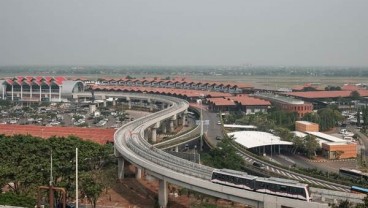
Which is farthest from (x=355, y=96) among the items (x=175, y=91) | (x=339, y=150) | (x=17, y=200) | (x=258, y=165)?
(x=17, y=200)

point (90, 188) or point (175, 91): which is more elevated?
point (175, 91)

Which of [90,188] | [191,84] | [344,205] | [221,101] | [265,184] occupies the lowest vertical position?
[90,188]

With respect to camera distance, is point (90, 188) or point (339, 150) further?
point (339, 150)

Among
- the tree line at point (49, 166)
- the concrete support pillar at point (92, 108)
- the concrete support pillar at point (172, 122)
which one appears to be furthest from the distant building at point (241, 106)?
the tree line at point (49, 166)

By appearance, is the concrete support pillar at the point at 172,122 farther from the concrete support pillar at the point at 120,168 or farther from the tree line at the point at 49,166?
the concrete support pillar at the point at 120,168

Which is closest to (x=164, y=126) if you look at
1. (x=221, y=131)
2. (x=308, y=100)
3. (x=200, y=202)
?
(x=221, y=131)

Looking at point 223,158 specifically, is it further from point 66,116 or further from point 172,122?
point 66,116

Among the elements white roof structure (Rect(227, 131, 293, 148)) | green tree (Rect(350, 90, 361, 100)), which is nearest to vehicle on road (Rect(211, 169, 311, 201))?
white roof structure (Rect(227, 131, 293, 148))

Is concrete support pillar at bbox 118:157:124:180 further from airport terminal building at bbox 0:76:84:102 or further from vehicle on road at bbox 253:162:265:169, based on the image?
airport terminal building at bbox 0:76:84:102
